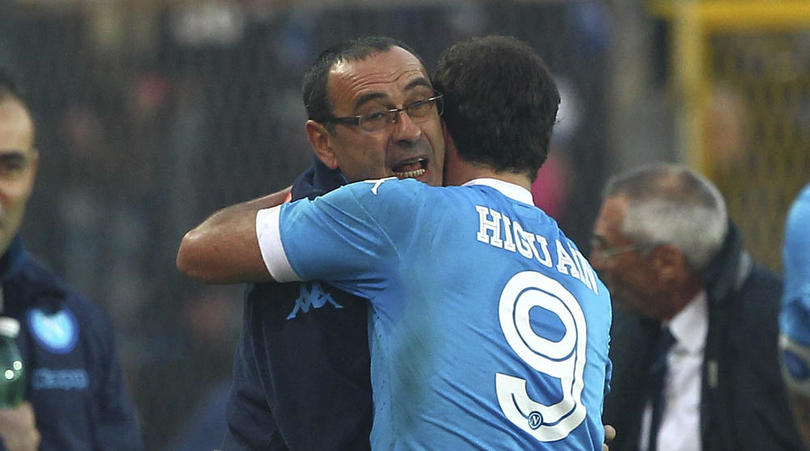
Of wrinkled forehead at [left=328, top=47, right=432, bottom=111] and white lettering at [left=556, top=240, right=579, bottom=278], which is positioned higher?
wrinkled forehead at [left=328, top=47, right=432, bottom=111]

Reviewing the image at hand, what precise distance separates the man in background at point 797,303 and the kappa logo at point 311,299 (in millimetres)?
1684

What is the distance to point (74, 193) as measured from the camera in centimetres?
703

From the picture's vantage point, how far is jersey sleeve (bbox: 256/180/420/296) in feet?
10.1

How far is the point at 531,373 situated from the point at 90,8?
4.67 meters

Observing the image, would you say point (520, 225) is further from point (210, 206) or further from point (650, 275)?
point (210, 206)

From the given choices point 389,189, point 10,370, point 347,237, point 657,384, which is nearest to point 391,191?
point 389,189

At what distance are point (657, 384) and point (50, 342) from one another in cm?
199

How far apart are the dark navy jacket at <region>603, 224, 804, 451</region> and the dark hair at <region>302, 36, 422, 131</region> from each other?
1856 mm

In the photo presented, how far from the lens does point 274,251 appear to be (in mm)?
3098

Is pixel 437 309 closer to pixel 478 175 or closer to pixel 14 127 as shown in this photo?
pixel 478 175

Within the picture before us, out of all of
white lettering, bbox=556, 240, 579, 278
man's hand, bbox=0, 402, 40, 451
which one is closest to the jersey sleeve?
white lettering, bbox=556, 240, 579, 278

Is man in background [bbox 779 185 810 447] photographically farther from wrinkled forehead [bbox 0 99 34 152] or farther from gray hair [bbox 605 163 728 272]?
wrinkled forehead [bbox 0 99 34 152]

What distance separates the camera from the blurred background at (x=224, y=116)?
6758 millimetres

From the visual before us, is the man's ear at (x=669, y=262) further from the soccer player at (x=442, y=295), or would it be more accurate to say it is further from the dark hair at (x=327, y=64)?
the dark hair at (x=327, y=64)
